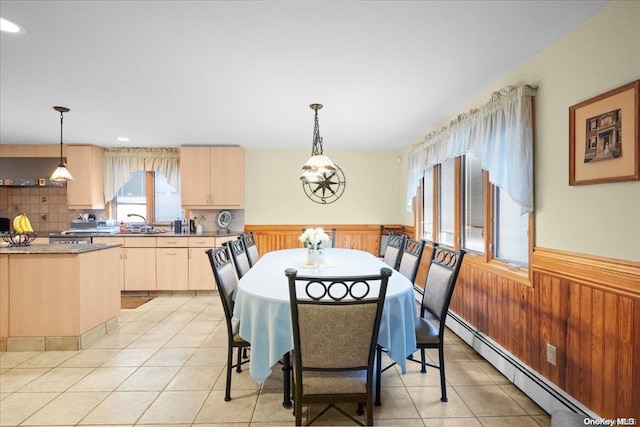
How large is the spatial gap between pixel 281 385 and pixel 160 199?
422 cm

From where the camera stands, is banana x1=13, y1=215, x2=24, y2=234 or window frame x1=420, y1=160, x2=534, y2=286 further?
banana x1=13, y1=215, x2=24, y2=234

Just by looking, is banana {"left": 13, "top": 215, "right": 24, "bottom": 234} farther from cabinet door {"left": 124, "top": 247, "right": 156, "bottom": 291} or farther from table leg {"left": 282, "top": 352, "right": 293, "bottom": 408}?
table leg {"left": 282, "top": 352, "right": 293, "bottom": 408}

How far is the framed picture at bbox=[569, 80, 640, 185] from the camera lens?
1.49 meters

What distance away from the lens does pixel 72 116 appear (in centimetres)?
357

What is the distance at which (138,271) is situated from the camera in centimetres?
466

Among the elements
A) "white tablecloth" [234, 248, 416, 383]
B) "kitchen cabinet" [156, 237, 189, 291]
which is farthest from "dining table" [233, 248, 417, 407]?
"kitchen cabinet" [156, 237, 189, 291]

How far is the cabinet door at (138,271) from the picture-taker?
15.3 feet

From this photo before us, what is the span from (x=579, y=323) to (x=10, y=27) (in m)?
3.68

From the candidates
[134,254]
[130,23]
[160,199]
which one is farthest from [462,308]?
[160,199]

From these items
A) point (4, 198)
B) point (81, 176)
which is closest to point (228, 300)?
point (81, 176)

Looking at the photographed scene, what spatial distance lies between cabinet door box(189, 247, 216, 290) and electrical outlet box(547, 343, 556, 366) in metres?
4.02

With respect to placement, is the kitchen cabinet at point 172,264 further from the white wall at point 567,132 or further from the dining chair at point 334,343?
the white wall at point 567,132

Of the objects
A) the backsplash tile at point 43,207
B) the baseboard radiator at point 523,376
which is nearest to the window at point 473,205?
the baseboard radiator at point 523,376

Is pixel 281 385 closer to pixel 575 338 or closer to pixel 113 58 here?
pixel 575 338
